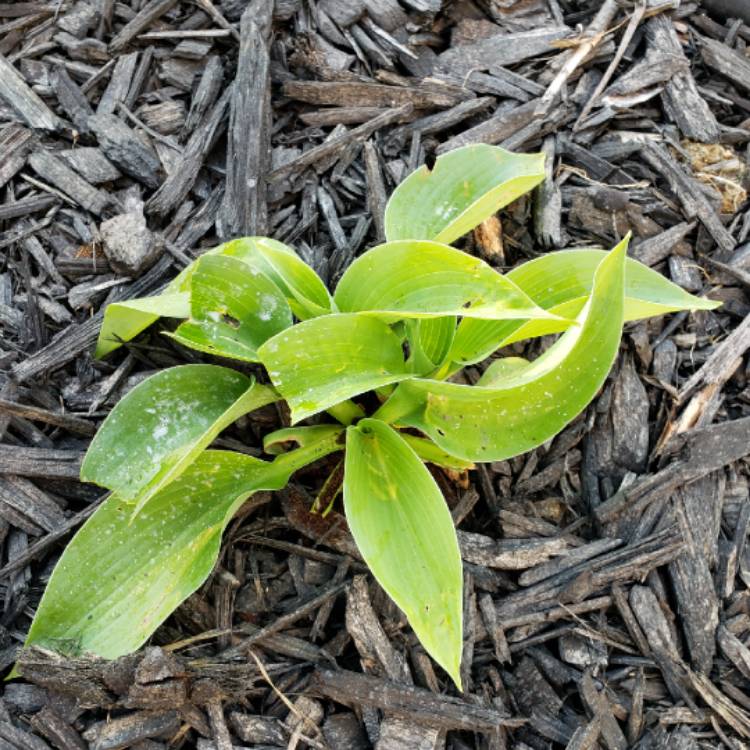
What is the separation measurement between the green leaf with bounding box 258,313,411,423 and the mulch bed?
1.29 ft

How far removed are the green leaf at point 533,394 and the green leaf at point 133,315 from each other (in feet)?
1.25

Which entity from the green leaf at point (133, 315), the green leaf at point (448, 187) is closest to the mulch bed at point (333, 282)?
the green leaf at point (133, 315)

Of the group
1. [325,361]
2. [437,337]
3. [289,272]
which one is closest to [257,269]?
[289,272]

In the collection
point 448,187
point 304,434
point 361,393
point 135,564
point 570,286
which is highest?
point 448,187

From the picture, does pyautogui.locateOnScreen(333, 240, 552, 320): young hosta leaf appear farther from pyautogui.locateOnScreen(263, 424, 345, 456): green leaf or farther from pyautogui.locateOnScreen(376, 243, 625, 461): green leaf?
pyautogui.locateOnScreen(263, 424, 345, 456): green leaf

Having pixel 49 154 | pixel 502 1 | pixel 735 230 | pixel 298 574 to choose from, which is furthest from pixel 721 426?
pixel 49 154

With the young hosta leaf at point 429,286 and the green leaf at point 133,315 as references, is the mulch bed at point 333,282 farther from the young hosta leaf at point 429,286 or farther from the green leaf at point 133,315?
the young hosta leaf at point 429,286

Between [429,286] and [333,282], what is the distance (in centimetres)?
48

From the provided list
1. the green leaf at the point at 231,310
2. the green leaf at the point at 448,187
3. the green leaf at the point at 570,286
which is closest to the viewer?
the green leaf at the point at 231,310

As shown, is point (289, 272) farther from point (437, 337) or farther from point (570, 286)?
point (570, 286)

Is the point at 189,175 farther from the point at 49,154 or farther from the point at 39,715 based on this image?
the point at 39,715

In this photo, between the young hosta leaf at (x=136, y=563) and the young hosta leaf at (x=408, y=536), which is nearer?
the young hosta leaf at (x=408, y=536)

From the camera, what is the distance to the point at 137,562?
1.43 meters

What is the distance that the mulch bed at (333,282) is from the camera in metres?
1.50
